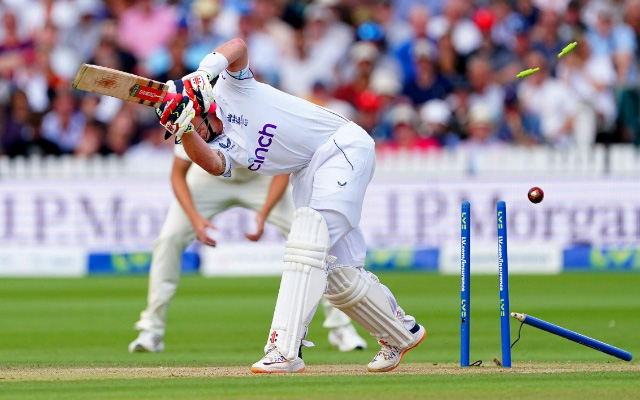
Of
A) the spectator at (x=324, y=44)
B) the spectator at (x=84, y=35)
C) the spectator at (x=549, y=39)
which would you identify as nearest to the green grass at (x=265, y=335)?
the spectator at (x=549, y=39)

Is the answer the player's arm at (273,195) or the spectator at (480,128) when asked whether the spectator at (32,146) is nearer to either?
the spectator at (480,128)

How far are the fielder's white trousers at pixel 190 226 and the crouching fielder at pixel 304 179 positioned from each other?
1.51 metres

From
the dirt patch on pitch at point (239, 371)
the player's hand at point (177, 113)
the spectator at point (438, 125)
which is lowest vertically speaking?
the dirt patch on pitch at point (239, 371)

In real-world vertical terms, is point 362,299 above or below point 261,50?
below

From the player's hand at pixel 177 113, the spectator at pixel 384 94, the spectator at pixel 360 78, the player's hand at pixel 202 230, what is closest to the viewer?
the player's hand at pixel 177 113

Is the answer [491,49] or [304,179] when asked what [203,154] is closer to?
[304,179]

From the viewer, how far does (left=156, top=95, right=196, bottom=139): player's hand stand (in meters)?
5.34

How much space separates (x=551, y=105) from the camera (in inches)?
563

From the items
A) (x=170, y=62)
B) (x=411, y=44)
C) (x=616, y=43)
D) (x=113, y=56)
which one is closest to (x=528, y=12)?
(x=616, y=43)

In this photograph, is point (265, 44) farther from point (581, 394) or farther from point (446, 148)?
point (581, 394)

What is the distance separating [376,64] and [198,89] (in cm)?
983

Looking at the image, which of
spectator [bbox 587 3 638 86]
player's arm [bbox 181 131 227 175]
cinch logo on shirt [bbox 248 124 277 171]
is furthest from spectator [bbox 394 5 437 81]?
player's arm [bbox 181 131 227 175]

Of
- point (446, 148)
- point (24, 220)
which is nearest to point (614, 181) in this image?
point (446, 148)

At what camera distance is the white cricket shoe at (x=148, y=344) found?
743 cm
